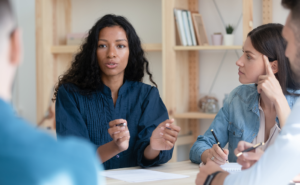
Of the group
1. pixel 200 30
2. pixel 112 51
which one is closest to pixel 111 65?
pixel 112 51

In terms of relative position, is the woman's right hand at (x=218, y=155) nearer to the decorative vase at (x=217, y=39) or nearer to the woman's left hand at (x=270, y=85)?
the woman's left hand at (x=270, y=85)

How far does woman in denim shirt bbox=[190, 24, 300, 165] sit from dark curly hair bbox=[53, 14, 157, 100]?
0.58 metres

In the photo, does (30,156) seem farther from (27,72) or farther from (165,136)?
A: (27,72)

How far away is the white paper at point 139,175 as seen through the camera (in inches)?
49.8

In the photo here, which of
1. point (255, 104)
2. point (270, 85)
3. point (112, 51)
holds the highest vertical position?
point (112, 51)

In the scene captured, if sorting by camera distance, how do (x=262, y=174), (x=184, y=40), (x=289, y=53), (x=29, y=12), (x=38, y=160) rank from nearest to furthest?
(x=38, y=160) < (x=262, y=174) < (x=289, y=53) < (x=184, y=40) < (x=29, y=12)

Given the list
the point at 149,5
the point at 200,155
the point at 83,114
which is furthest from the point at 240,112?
the point at 149,5

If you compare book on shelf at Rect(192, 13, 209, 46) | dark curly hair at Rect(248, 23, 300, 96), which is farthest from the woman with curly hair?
book on shelf at Rect(192, 13, 209, 46)

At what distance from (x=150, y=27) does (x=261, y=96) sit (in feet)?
5.20

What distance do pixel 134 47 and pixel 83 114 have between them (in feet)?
1.59

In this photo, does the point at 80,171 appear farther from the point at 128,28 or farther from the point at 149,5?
the point at 149,5

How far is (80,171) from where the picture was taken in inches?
21.1

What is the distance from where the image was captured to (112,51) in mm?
1791

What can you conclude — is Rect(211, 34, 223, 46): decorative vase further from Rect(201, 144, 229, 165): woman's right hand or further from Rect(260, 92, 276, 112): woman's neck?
Rect(201, 144, 229, 165): woman's right hand
